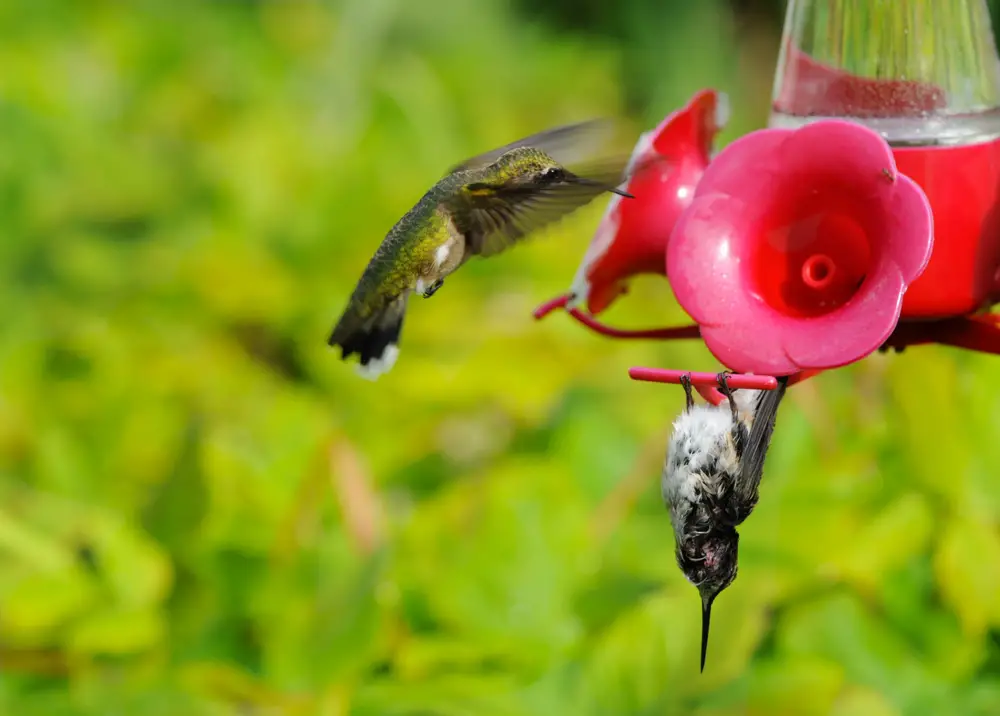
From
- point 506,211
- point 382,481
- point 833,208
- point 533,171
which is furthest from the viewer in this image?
point 382,481

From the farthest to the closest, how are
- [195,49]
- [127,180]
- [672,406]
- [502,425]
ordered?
[195,49] → [127,180] → [502,425] → [672,406]

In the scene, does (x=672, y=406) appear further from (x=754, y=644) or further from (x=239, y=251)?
(x=239, y=251)

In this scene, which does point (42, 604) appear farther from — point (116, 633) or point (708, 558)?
point (708, 558)

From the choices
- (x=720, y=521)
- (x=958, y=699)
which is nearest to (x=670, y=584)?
(x=958, y=699)

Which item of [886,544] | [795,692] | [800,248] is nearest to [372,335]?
[800,248]

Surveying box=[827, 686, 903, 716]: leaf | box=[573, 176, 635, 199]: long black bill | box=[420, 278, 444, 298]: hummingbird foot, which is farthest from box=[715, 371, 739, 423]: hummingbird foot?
box=[827, 686, 903, 716]: leaf

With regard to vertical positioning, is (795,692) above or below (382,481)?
below

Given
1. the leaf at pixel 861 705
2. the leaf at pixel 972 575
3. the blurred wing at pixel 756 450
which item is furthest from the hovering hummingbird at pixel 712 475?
the leaf at pixel 972 575
